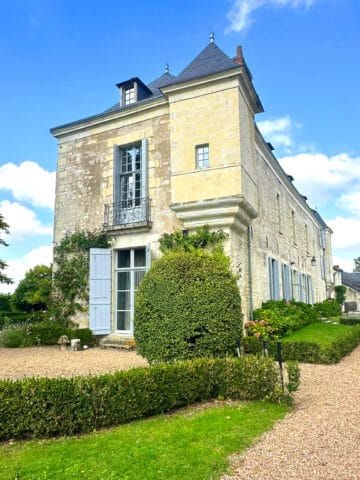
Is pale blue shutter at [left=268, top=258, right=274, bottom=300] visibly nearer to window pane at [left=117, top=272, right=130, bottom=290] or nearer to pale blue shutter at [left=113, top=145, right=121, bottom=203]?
window pane at [left=117, top=272, right=130, bottom=290]

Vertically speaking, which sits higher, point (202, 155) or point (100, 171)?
point (100, 171)

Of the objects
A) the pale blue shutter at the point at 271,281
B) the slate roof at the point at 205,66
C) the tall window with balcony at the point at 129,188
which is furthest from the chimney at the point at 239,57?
the pale blue shutter at the point at 271,281

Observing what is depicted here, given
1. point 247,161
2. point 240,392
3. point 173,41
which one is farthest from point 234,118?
point 240,392

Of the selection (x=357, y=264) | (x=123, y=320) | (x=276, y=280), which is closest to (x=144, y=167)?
(x=123, y=320)

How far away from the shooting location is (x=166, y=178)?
9.63m

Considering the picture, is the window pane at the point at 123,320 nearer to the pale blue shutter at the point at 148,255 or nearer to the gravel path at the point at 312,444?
the pale blue shutter at the point at 148,255

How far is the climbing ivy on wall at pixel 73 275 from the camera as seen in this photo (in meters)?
10.1

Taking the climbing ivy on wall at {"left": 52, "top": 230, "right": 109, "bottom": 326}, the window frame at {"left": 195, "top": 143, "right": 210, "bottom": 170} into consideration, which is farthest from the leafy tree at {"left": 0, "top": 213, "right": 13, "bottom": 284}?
the window frame at {"left": 195, "top": 143, "right": 210, "bottom": 170}

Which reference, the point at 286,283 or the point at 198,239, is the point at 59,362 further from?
the point at 286,283

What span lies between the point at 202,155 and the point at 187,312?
4.72 m

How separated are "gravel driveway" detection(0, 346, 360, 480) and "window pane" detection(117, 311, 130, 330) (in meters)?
2.54

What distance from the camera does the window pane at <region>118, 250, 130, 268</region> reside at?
1006 centimetres

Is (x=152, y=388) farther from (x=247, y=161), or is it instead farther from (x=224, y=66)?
(x=224, y=66)

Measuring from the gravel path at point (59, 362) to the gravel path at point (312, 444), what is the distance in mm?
3419
